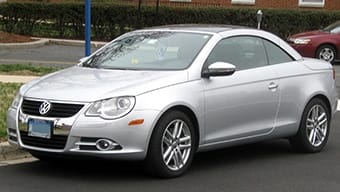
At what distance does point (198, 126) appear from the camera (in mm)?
7242

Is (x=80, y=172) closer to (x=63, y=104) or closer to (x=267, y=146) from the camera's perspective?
(x=63, y=104)

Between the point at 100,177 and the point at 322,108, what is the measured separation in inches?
120

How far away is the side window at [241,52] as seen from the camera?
7.74 metres

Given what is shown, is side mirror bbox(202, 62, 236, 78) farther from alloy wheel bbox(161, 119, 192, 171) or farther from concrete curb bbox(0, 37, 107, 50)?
concrete curb bbox(0, 37, 107, 50)

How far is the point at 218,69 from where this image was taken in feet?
24.0

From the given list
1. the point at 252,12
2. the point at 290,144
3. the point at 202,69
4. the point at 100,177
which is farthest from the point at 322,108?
the point at 252,12

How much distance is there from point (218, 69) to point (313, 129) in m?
1.88

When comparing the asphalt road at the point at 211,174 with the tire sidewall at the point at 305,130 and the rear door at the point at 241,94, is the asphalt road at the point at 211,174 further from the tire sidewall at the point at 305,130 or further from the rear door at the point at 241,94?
the rear door at the point at 241,94

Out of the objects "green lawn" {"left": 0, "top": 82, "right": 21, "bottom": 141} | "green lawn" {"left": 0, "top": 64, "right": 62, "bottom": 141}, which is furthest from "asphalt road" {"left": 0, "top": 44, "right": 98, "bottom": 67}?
"green lawn" {"left": 0, "top": 82, "right": 21, "bottom": 141}

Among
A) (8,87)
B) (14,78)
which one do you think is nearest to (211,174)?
(8,87)

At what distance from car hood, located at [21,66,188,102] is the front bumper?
21 centimetres

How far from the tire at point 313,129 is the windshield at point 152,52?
64.6 inches

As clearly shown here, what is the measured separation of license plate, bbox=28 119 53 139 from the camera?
6699mm

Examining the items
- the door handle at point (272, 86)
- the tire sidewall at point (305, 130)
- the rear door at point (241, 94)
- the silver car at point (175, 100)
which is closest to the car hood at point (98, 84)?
the silver car at point (175, 100)
